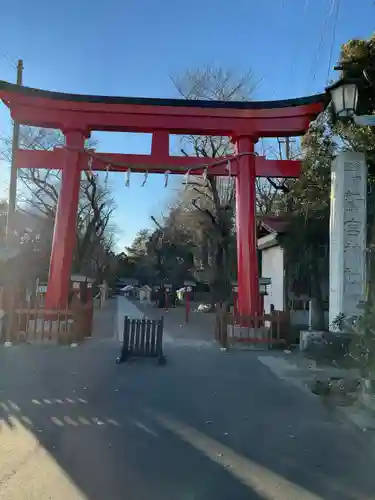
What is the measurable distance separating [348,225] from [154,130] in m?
6.78

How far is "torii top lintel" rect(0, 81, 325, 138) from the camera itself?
13383 mm

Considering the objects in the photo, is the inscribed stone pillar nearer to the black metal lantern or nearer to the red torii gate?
the black metal lantern

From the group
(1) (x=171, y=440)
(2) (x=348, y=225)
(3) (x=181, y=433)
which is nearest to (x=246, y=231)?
(2) (x=348, y=225)

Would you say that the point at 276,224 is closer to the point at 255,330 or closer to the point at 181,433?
the point at 255,330

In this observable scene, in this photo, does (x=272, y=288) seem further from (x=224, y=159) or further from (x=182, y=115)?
(x=182, y=115)

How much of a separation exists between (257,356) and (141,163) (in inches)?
248

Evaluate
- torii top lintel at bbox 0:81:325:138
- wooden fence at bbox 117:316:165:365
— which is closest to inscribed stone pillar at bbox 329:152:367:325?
wooden fence at bbox 117:316:165:365

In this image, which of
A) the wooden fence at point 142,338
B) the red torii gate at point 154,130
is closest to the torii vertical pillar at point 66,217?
the red torii gate at point 154,130

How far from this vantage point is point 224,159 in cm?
1388

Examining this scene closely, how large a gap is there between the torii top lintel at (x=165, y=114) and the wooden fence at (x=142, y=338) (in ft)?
19.4

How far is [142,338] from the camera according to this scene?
10742mm

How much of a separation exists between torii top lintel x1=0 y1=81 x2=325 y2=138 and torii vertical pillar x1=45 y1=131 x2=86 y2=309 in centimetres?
55

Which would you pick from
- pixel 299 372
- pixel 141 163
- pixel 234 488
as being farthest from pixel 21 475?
pixel 141 163

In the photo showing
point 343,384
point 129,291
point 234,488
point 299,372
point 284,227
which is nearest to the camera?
point 234,488
